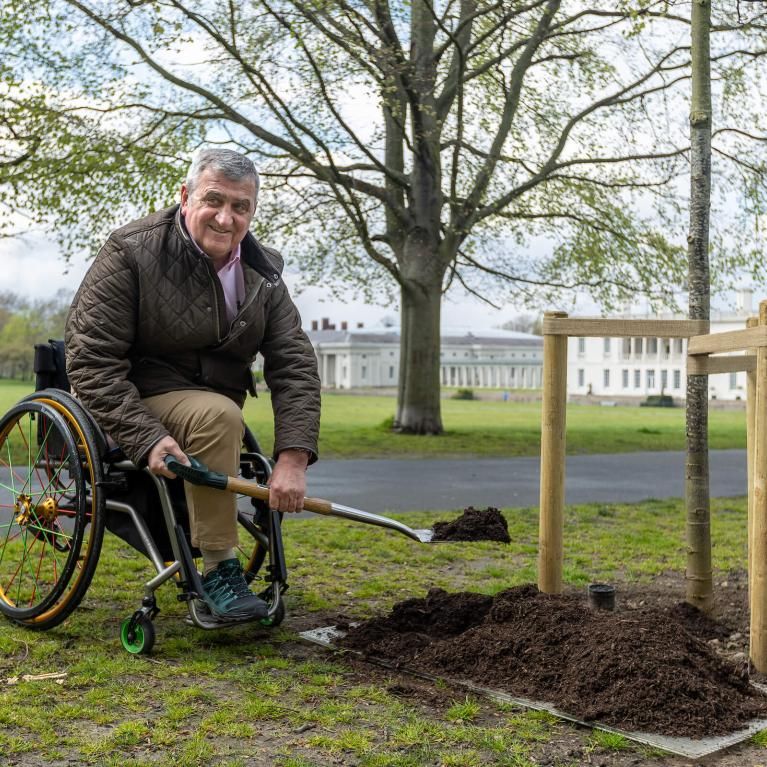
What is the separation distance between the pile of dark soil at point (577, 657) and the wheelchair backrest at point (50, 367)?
1.72 m

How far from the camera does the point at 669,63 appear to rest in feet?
66.4

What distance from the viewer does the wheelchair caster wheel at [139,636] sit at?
3.91 m

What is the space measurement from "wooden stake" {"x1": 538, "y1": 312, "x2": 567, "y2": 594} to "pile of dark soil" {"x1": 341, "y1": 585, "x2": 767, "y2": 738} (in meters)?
0.38

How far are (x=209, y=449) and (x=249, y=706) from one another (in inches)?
41.4

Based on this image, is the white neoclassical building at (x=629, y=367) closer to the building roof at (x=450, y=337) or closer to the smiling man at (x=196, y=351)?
the building roof at (x=450, y=337)

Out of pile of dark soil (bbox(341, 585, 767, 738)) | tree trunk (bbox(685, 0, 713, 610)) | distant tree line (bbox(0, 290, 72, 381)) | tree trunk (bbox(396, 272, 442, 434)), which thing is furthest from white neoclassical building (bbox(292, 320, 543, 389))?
pile of dark soil (bbox(341, 585, 767, 738))

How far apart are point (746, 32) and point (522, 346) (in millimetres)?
115194

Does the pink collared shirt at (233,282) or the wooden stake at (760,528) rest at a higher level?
the pink collared shirt at (233,282)

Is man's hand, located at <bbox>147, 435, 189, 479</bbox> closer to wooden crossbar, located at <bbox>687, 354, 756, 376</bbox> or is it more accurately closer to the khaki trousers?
the khaki trousers

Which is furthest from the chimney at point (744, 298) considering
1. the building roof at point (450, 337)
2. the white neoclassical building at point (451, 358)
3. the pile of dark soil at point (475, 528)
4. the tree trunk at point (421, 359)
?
the building roof at point (450, 337)

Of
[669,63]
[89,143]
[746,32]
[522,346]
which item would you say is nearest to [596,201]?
[669,63]

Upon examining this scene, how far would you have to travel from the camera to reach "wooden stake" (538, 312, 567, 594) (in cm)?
465

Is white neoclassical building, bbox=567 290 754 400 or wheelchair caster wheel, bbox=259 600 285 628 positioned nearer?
wheelchair caster wheel, bbox=259 600 285 628

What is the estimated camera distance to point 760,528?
12.5 feet
